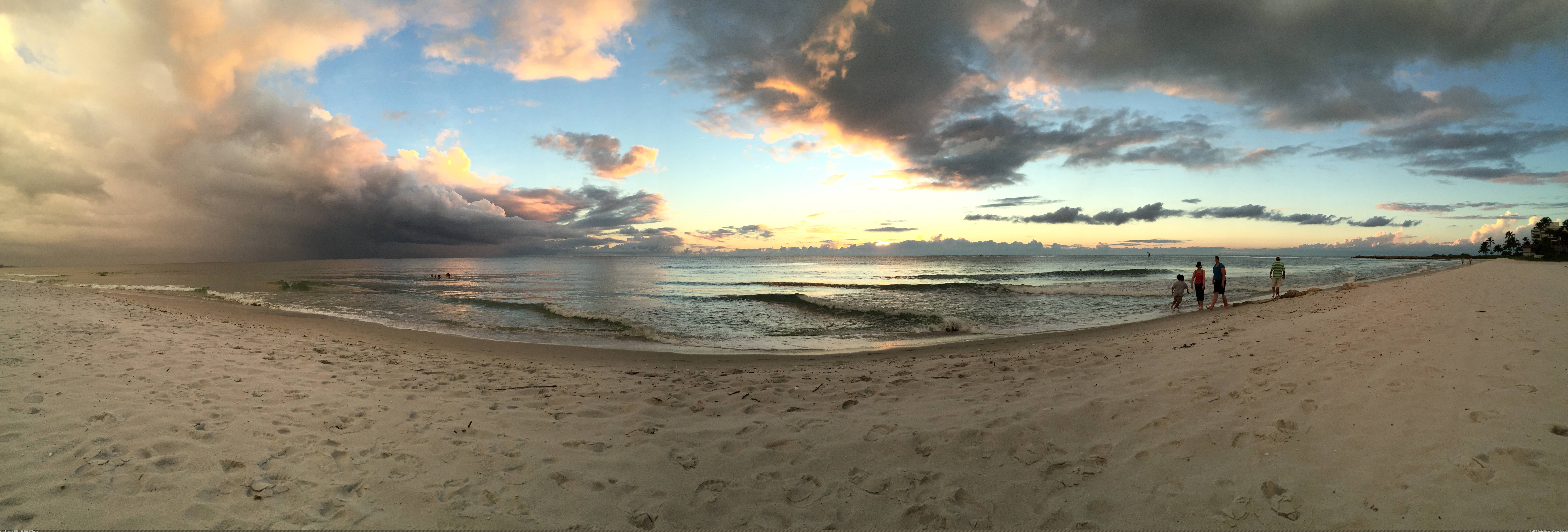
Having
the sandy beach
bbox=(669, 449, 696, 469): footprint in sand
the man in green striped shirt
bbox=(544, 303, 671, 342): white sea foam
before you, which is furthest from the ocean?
bbox=(669, 449, 696, 469): footprint in sand

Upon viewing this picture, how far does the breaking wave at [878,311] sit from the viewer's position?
16672 millimetres

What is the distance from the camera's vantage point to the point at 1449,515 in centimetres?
325

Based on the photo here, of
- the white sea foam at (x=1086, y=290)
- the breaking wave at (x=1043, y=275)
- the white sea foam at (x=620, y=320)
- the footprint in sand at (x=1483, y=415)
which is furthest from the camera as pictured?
the breaking wave at (x=1043, y=275)

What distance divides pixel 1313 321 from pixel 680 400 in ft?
39.4

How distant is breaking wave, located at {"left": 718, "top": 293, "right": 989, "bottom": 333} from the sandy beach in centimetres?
752

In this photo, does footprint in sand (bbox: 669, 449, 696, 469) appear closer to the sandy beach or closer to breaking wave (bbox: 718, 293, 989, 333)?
the sandy beach

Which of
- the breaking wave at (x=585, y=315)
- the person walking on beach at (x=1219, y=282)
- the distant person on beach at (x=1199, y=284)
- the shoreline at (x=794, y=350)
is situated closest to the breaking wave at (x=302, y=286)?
the breaking wave at (x=585, y=315)

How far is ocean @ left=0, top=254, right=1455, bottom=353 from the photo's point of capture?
53.1 feet

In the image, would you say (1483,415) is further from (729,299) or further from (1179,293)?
(729,299)

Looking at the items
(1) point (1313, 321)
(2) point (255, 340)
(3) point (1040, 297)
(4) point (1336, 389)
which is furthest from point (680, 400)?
(3) point (1040, 297)

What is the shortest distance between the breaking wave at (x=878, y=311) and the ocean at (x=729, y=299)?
11 centimetres

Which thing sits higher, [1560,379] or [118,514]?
[1560,379]

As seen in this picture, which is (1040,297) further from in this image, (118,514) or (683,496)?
(118,514)

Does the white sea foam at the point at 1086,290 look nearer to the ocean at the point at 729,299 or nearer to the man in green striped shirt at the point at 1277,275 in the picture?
the ocean at the point at 729,299
